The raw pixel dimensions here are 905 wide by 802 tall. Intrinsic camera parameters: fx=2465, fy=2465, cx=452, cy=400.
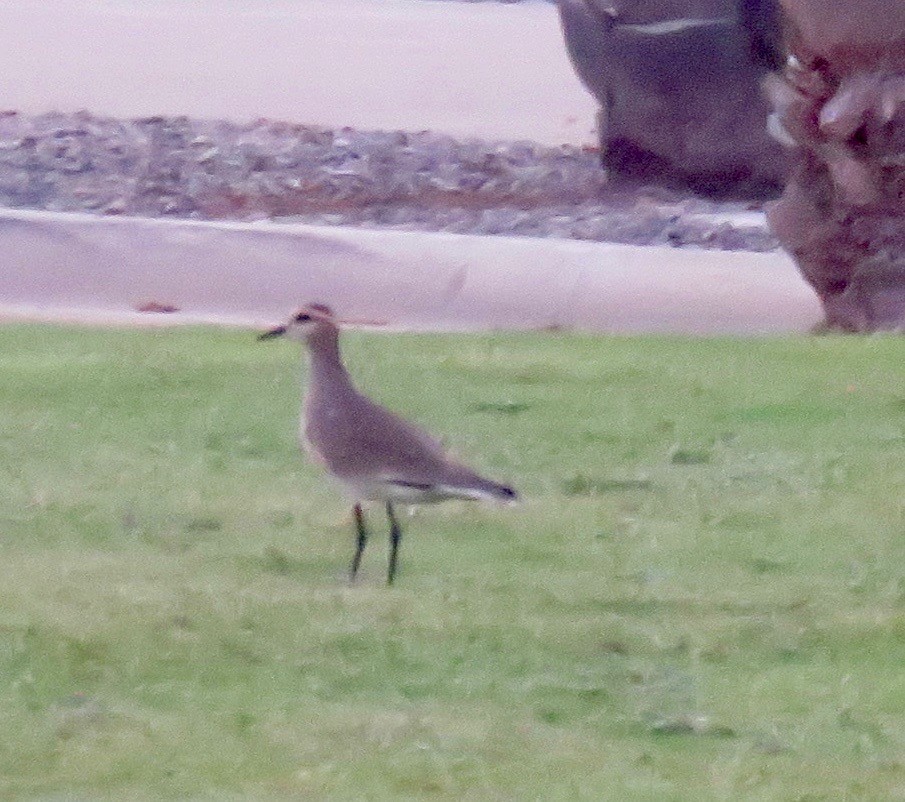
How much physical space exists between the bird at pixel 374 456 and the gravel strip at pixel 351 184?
5553mm

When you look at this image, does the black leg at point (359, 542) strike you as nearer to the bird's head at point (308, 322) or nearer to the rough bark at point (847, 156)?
the bird's head at point (308, 322)

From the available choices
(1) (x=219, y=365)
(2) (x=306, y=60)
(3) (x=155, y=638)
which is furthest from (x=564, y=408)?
(2) (x=306, y=60)

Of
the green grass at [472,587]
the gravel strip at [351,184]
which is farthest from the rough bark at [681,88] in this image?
the green grass at [472,587]

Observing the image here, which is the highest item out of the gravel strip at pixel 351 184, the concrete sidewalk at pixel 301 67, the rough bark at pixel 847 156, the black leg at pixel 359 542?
the black leg at pixel 359 542

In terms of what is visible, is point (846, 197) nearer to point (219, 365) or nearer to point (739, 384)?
point (739, 384)

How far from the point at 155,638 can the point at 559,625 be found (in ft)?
2.90

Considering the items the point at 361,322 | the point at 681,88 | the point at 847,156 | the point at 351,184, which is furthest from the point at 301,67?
the point at 847,156

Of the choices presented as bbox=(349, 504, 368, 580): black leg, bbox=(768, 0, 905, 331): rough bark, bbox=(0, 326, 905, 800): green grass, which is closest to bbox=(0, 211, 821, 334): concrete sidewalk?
bbox=(768, 0, 905, 331): rough bark

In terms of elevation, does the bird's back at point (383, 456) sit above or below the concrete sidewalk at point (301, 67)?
above

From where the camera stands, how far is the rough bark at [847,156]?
9.24 m

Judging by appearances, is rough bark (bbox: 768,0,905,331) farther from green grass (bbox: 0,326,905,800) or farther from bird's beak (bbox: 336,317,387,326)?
bird's beak (bbox: 336,317,387,326)

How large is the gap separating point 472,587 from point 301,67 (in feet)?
37.1

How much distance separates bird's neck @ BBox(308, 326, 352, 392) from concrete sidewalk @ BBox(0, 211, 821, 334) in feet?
11.3

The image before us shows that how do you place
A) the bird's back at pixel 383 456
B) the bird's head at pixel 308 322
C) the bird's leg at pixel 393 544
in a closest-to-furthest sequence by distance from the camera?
1. the bird's back at pixel 383 456
2. the bird's leg at pixel 393 544
3. the bird's head at pixel 308 322
